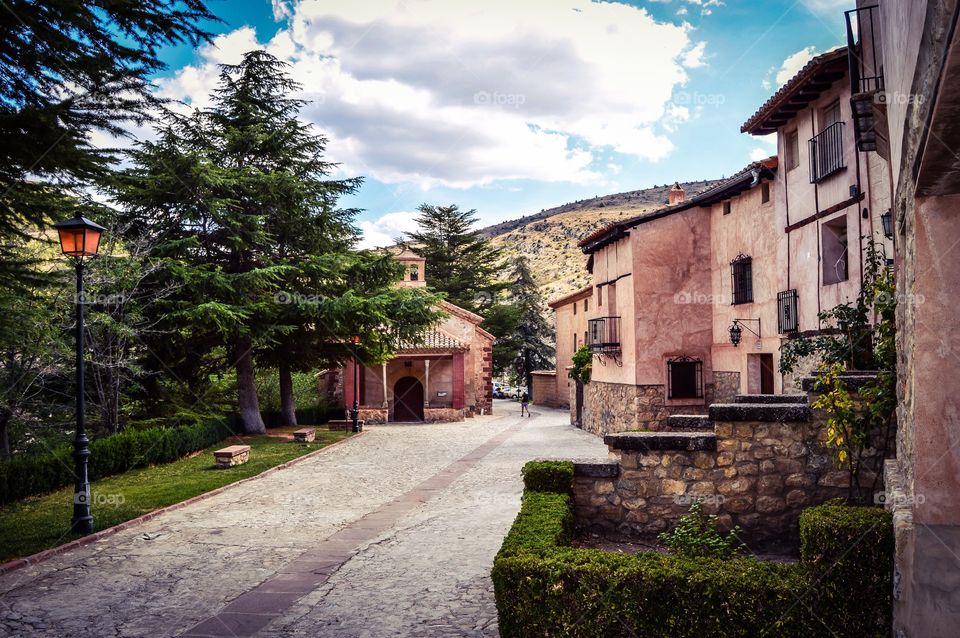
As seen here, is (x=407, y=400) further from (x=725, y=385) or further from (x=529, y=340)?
(x=725, y=385)

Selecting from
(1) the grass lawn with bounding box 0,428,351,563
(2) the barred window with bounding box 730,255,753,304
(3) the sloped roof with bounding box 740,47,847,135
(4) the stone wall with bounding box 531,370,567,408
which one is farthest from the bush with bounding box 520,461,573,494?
(4) the stone wall with bounding box 531,370,567,408

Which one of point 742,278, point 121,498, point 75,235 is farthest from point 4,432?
point 742,278

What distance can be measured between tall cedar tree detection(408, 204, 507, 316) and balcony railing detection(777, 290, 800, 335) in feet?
121

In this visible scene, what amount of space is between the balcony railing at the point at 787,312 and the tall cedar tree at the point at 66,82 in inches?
495

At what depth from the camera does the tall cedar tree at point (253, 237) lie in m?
20.3

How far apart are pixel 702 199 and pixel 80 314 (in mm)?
15705

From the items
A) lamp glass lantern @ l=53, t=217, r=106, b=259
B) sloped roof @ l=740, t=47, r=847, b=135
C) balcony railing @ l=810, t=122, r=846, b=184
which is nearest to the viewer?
lamp glass lantern @ l=53, t=217, r=106, b=259

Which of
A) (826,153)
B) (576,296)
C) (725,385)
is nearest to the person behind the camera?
(826,153)

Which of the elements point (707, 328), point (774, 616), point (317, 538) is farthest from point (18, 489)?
point (707, 328)

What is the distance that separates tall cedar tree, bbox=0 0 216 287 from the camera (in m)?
5.95

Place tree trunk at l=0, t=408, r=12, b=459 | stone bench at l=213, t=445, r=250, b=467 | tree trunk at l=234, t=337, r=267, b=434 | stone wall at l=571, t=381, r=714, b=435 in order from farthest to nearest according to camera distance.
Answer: tree trunk at l=234, t=337, r=267, b=434 → stone wall at l=571, t=381, r=714, b=435 → stone bench at l=213, t=445, r=250, b=467 → tree trunk at l=0, t=408, r=12, b=459

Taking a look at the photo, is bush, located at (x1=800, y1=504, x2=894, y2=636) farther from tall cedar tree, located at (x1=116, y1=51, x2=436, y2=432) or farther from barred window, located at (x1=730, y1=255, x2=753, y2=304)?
tall cedar tree, located at (x1=116, y1=51, x2=436, y2=432)

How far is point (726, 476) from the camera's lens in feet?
24.3

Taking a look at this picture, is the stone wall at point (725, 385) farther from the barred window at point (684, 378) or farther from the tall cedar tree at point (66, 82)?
the tall cedar tree at point (66, 82)
